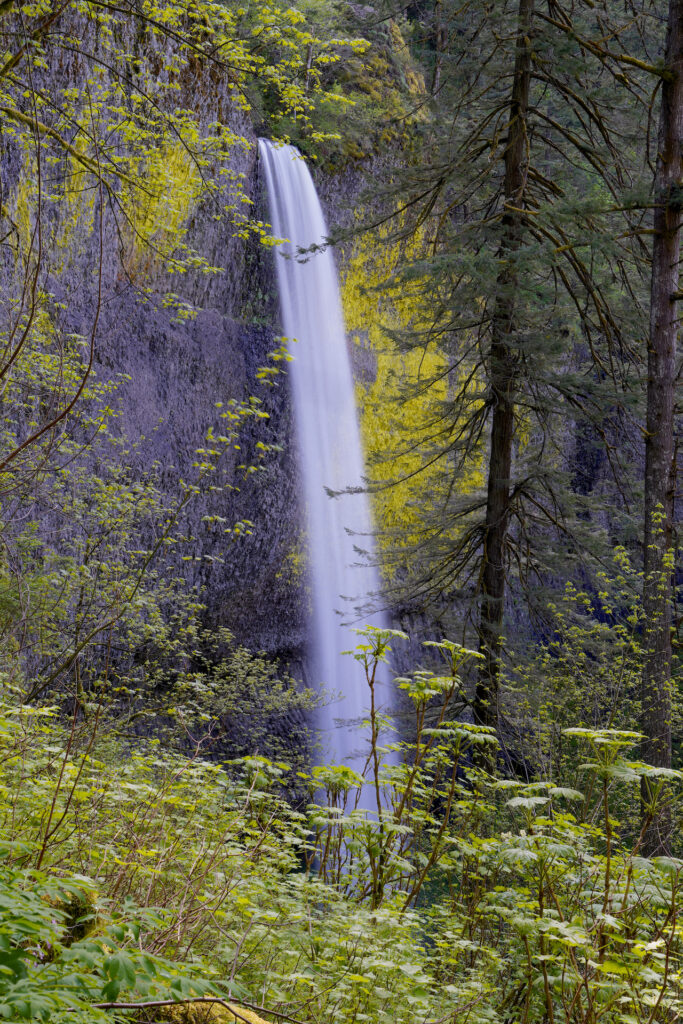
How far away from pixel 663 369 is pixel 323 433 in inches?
251

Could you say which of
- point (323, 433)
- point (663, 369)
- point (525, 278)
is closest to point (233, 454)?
point (323, 433)

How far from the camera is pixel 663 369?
7523 mm

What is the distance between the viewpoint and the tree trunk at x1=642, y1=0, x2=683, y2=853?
23.4 feet

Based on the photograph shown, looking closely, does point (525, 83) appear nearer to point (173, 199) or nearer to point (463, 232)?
→ point (463, 232)

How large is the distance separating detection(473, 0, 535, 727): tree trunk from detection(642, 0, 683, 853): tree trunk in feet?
4.30

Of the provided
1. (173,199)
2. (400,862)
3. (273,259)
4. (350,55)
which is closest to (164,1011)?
(400,862)

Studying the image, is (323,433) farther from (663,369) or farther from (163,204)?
(663,369)

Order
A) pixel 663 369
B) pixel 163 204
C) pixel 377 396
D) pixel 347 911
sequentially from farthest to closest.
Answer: pixel 377 396 < pixel 163 204 < pixel 663 369 < pixel 347 911

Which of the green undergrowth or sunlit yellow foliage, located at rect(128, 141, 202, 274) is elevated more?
sunlit yellow foliage, located at rect(128, 141, 202, 274)

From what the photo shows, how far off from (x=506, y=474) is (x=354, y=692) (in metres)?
5.96

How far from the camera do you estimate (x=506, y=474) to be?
26.3ft

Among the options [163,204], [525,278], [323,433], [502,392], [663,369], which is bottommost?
[502,392]

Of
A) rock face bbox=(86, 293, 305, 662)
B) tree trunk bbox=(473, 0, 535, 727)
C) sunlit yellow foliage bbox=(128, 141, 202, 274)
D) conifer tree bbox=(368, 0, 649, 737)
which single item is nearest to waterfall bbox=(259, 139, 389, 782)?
rock face bbox=(86, 293, 305, 662)

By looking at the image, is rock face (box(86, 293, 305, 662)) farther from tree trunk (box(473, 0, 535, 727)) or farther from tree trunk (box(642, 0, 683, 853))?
tree trunk (box(642, 0, 683, 853))
